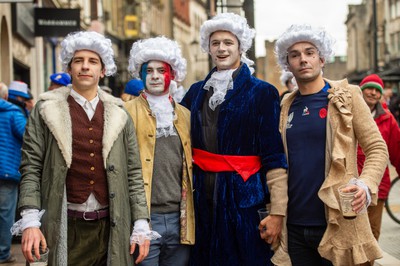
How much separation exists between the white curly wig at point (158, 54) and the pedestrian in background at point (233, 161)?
0.95ft

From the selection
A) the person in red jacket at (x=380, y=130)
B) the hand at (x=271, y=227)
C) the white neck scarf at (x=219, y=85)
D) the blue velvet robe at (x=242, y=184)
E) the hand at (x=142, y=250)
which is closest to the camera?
the hand at (x=142, y=250)

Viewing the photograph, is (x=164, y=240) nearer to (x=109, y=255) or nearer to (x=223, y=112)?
(x=109, y=255)

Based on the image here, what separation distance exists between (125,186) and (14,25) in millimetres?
11334

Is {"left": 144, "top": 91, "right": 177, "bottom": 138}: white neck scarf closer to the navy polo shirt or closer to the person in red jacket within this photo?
the navy polo shirt

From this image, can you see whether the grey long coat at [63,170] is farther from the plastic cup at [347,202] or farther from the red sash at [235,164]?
the plastic cup at [347,202]

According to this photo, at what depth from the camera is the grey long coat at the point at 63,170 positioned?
3.96 metres

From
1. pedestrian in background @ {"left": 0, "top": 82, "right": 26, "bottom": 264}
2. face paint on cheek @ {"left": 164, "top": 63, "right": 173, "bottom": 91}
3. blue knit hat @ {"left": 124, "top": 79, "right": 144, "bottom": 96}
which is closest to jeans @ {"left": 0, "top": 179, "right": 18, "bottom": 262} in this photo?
pedestrian in background @ {"left": 0, "top": 82, "right": 26, "bottom": 264}

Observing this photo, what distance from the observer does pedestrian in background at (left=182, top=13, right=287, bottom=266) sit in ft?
14.6

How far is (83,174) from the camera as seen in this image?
4051 millimetres

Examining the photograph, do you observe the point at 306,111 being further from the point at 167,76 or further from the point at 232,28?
the point at 167,76

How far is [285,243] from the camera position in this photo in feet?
14.0

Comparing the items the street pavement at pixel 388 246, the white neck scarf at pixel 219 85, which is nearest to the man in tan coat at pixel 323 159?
the white neck scarf at pixel 219 85

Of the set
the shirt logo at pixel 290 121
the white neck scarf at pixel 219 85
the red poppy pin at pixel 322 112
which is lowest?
the shirt logo at pixel 290 121

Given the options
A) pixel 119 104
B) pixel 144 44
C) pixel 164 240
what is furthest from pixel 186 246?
pixel 144 44
